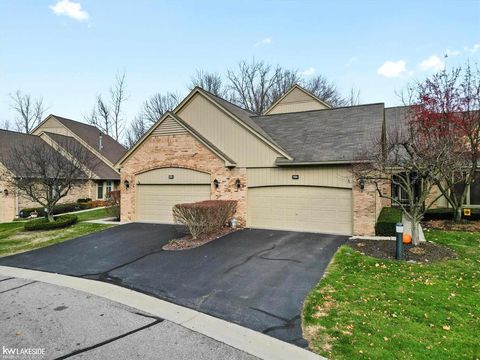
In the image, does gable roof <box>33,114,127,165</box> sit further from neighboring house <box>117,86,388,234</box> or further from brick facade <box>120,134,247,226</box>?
neighboring house <box>117,86,388,234</box>

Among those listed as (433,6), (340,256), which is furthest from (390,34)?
(340,256)

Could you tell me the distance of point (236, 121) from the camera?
14023 mm

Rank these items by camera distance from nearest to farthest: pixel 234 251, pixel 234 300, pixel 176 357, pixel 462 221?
pixel 176 357 < pixel 234 300 < pixel 234 251 < pixel 462 221

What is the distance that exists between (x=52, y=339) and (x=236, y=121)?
438 inches

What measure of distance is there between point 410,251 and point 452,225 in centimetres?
610

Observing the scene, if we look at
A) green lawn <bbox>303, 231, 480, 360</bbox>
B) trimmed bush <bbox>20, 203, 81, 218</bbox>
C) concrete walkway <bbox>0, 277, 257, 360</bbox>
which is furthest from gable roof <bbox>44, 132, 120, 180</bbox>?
green lawn <bbox>303, 231, 480, 360</bbox>

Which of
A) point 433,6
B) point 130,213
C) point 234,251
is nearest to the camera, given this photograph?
point 234,251

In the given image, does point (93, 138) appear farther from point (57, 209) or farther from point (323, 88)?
point (323, 88)

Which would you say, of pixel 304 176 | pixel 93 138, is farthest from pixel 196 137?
pixel 93 138

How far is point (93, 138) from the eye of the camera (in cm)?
3256

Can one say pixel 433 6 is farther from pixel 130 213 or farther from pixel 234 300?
pixel 130 213

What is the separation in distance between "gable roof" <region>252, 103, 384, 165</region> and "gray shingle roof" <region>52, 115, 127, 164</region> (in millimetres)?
20611

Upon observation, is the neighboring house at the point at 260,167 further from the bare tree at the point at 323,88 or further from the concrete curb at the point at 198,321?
the bare tree at the point at 323,88

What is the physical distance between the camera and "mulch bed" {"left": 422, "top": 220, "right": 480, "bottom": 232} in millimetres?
12518
